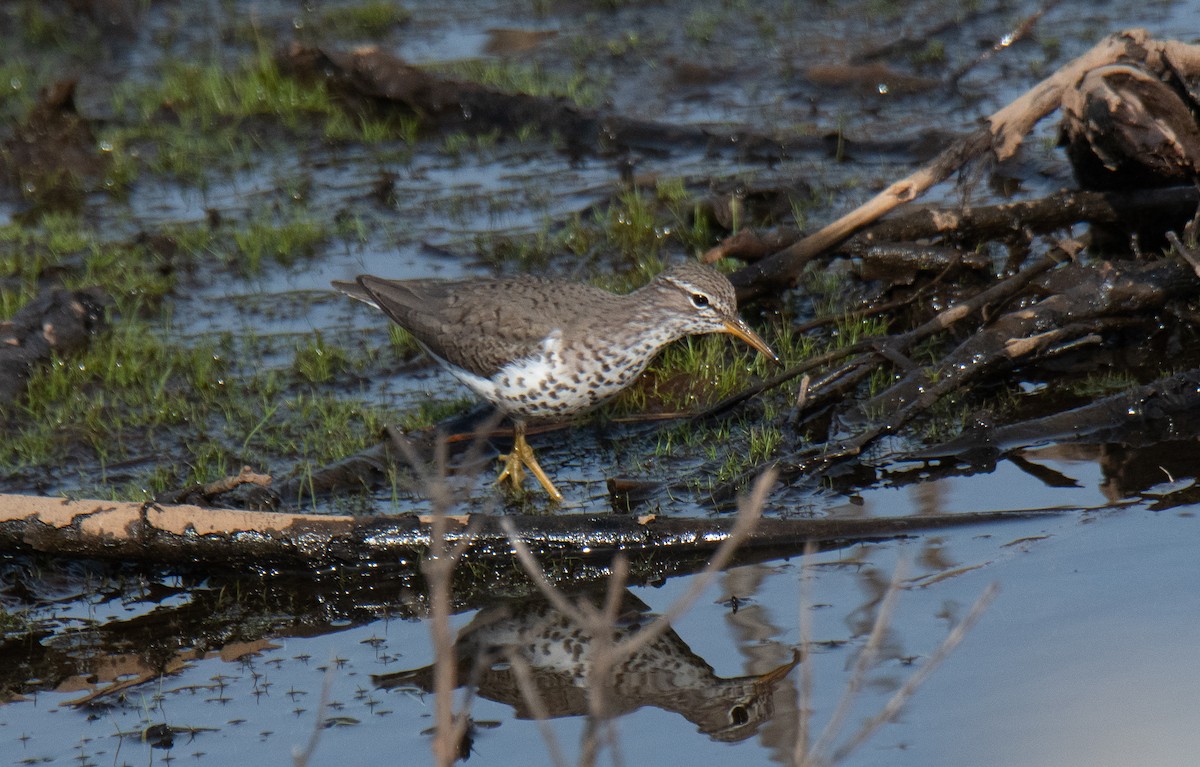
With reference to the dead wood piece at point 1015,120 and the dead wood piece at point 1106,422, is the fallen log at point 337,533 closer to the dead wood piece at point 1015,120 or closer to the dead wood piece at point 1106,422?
the dead wood piece at point 1106,422

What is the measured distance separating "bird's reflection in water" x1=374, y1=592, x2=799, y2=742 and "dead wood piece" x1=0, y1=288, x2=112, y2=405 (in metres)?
3.17

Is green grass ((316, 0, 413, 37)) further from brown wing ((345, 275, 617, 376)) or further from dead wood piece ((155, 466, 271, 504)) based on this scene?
dead wood piece ((155, 466, 271, 504))

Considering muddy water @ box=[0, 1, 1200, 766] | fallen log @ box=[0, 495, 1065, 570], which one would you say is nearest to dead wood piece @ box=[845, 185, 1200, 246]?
muddy water @ box=[0, 1, 1200, 766]

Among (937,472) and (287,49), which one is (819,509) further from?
(287,49)

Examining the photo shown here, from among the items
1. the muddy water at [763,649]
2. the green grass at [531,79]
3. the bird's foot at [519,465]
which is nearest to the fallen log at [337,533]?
the muddy water at [763,649]

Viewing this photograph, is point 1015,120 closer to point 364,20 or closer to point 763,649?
point 763,649

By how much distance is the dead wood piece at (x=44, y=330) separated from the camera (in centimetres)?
693

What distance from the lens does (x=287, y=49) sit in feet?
35.5

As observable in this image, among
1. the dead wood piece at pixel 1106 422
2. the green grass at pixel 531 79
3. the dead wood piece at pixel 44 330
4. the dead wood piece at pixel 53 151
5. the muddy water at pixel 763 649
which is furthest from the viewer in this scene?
the green grass at pixel 531 79

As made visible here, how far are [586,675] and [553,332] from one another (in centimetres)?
187

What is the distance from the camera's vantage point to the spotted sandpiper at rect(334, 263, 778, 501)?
594cm

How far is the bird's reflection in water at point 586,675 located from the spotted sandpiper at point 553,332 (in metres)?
1.16

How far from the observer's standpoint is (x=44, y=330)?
7141mm

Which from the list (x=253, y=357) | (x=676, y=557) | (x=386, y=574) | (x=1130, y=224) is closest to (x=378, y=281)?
(x=253, y=357)
